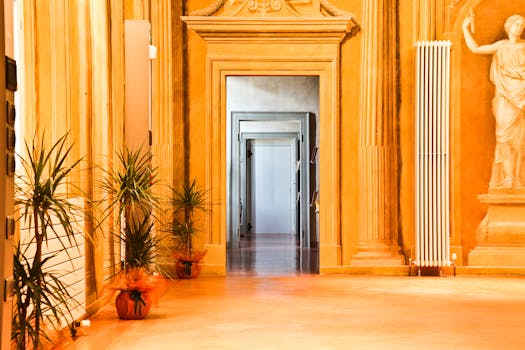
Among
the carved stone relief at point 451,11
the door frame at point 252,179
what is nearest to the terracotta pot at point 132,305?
the carved stone relief at point 451,11

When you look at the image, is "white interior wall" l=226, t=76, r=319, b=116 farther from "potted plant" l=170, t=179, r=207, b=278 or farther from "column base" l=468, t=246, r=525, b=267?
"column base" l=468, t=246, r=525, b=267

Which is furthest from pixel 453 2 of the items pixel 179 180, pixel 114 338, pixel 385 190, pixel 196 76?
pixel 114 338

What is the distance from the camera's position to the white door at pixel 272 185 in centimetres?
2086

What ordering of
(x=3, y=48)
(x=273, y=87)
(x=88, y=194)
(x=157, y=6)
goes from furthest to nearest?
(x=273, y=87), (x=157, y=6), (x=88, y=194), (x=3, y=48)

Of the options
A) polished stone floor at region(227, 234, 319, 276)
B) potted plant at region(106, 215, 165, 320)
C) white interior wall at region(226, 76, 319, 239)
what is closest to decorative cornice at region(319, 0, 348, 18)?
polished stone floor at region(227, 234, 319, 276)

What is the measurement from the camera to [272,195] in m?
21.0

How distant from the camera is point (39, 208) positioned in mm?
4938

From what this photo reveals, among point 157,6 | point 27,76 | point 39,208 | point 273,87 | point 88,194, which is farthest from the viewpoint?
point 273,87

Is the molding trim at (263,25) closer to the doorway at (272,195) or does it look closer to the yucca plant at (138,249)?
the doorway at (272,195)

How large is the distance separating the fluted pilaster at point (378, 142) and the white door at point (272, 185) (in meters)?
9.34

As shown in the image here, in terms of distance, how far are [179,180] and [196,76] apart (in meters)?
1.30

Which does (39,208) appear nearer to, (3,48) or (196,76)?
(3,48)

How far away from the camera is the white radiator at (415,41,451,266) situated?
36.7ft

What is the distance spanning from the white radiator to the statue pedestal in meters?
0.48
